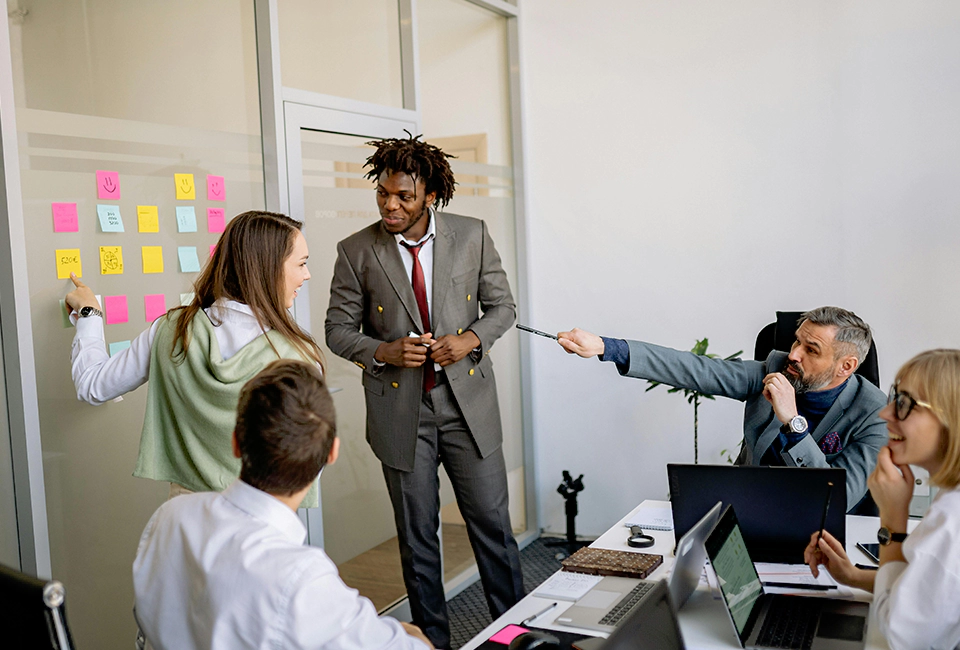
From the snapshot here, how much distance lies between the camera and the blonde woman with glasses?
4.59ft

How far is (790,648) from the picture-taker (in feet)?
5.06

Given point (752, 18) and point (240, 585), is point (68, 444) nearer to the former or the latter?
point (240, 585)

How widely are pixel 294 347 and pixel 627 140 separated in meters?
2.54

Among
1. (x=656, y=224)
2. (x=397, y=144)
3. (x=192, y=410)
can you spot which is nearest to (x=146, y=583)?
(x=192, y=410)

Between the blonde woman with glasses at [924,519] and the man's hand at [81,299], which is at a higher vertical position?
the man's hand at [81,299]

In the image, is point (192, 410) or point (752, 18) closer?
point (192, 410)

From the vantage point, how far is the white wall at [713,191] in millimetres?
3676

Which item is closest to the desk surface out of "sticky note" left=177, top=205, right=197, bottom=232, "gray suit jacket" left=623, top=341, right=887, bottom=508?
"gray suit jacket" left=623, top=341, right=887, bottom=508

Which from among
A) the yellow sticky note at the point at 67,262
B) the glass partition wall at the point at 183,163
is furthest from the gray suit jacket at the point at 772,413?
the yellow sticky note at the point at 67,262

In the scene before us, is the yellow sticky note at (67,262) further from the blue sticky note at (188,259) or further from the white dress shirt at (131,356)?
the blue sticky note at (188,259)

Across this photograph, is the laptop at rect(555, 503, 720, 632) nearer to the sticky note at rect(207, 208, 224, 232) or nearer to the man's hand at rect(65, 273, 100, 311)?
the man's hand at rect(65, 273, 100, 311)

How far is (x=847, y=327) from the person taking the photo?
2.54 m

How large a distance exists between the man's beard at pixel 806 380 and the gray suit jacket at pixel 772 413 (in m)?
0.06

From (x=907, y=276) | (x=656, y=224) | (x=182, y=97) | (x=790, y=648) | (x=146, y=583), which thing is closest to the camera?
(x=146, y=583)
